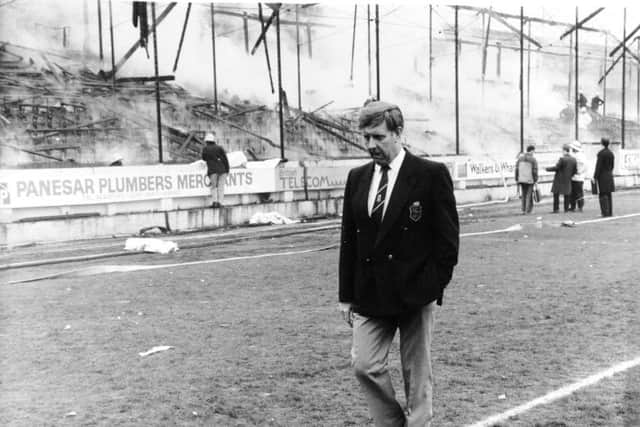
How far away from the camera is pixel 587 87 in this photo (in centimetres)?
4006

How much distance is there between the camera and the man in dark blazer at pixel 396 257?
151 inches

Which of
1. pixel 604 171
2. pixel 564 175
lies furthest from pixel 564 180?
pixel 604 171

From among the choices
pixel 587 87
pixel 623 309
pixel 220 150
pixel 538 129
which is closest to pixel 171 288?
pixel 623 309

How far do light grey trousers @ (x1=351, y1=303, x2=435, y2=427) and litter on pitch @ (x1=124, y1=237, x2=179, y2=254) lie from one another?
1020 cm

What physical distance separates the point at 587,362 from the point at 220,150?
1459cm

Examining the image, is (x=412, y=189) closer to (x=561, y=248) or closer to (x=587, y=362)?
(x=587, y=362)

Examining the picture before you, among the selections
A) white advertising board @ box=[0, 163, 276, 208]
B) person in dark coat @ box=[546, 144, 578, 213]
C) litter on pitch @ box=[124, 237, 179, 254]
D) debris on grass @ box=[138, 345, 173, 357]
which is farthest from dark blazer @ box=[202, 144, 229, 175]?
debris on grass @ box=[138, 345, 173, 357]

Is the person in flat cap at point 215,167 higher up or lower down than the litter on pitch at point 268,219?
higher up

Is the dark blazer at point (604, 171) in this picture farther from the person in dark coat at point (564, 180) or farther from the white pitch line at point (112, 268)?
the white pitch line at point (112, 268)

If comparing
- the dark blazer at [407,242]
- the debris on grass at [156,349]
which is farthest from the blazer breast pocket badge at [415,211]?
the debris on grass at [156,349]

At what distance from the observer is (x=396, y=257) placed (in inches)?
151

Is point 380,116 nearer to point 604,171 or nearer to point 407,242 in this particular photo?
point 407,242

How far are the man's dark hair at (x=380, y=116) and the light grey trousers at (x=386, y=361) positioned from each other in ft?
2.81

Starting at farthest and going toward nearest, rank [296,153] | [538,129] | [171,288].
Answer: [538,129]
[296,153]
[171,288]
